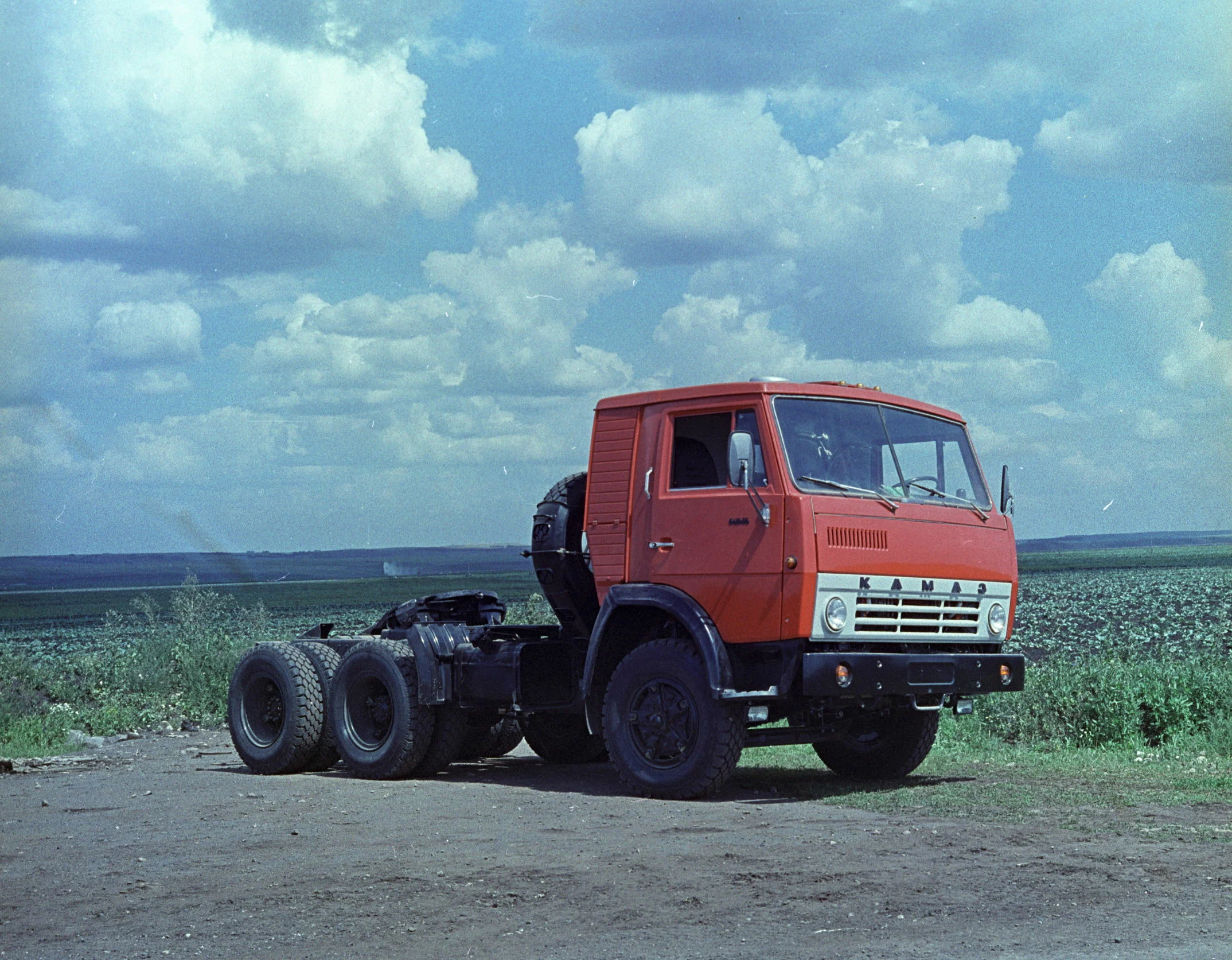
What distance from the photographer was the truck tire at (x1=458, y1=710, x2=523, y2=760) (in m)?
15.6

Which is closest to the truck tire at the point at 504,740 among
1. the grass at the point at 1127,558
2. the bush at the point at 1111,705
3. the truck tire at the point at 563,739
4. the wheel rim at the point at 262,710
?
the truck tire at the point at 563,739

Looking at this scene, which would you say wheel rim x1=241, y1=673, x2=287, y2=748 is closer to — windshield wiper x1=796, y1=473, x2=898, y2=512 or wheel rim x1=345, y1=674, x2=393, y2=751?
wheel rim x1=345, y1=674, x2=393, y2=751

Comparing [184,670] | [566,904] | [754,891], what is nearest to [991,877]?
[754,891]

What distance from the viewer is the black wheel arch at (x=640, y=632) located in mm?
11625

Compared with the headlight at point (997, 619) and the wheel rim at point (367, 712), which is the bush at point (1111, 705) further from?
the wheel rim at point (367, 712)

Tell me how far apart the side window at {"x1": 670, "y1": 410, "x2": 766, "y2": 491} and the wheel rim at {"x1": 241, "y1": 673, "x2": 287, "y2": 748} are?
210 inches

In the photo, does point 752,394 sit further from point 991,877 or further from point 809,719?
point 991,877

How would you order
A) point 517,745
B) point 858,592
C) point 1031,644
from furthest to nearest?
point 1031,644, point 517,745, point 858,592

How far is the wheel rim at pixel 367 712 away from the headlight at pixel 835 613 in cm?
485

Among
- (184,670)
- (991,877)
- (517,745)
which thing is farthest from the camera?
(184,670)

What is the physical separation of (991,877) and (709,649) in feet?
11.8

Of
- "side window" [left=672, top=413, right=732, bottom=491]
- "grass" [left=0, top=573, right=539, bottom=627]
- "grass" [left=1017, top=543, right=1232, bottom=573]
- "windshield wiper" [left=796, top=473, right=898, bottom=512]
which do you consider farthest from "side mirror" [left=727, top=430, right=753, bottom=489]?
Result: "grass" [left=1017, top=543, right=1232, bottom=573]

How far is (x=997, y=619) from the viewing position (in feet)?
41.9

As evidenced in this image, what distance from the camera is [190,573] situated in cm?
2386
